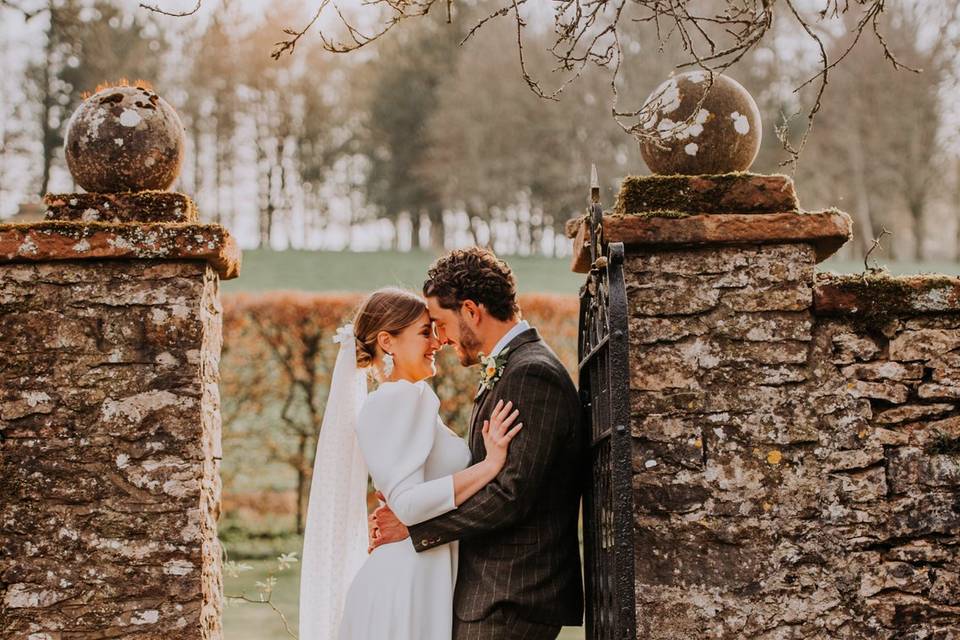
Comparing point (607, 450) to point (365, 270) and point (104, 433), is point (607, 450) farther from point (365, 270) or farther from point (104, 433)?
point (365, 270)

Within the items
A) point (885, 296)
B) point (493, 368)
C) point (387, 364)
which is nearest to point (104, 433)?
point (387, 364)

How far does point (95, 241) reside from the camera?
3.73 m

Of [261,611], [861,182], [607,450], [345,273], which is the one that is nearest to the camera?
[607,450]

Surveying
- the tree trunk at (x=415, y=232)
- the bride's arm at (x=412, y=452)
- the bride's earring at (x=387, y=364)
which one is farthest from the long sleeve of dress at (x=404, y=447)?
the tree trunk at (x=415, y=232)

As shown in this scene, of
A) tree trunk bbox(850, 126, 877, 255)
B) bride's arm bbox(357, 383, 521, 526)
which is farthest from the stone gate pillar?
tree trunk bbox(850, 126, 877, 255)

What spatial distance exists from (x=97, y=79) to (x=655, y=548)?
22.7 m

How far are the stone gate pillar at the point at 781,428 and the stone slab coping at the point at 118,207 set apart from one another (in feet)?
6.04

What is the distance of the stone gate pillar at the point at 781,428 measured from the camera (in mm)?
3533

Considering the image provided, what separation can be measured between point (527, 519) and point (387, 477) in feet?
1.71

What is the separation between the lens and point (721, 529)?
11.6 feet

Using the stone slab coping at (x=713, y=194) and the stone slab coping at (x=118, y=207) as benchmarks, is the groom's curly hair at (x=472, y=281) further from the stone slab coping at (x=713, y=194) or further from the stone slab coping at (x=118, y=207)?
the stone slab coping at (x=118, y=207)

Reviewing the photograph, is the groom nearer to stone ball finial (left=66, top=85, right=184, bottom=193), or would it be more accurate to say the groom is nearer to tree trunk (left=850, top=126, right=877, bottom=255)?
stone ball finial (left=66, top=85, right=184, bottom=193)

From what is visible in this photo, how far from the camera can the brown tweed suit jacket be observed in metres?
3.13

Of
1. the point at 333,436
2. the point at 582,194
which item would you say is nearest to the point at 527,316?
the point at 333,436
